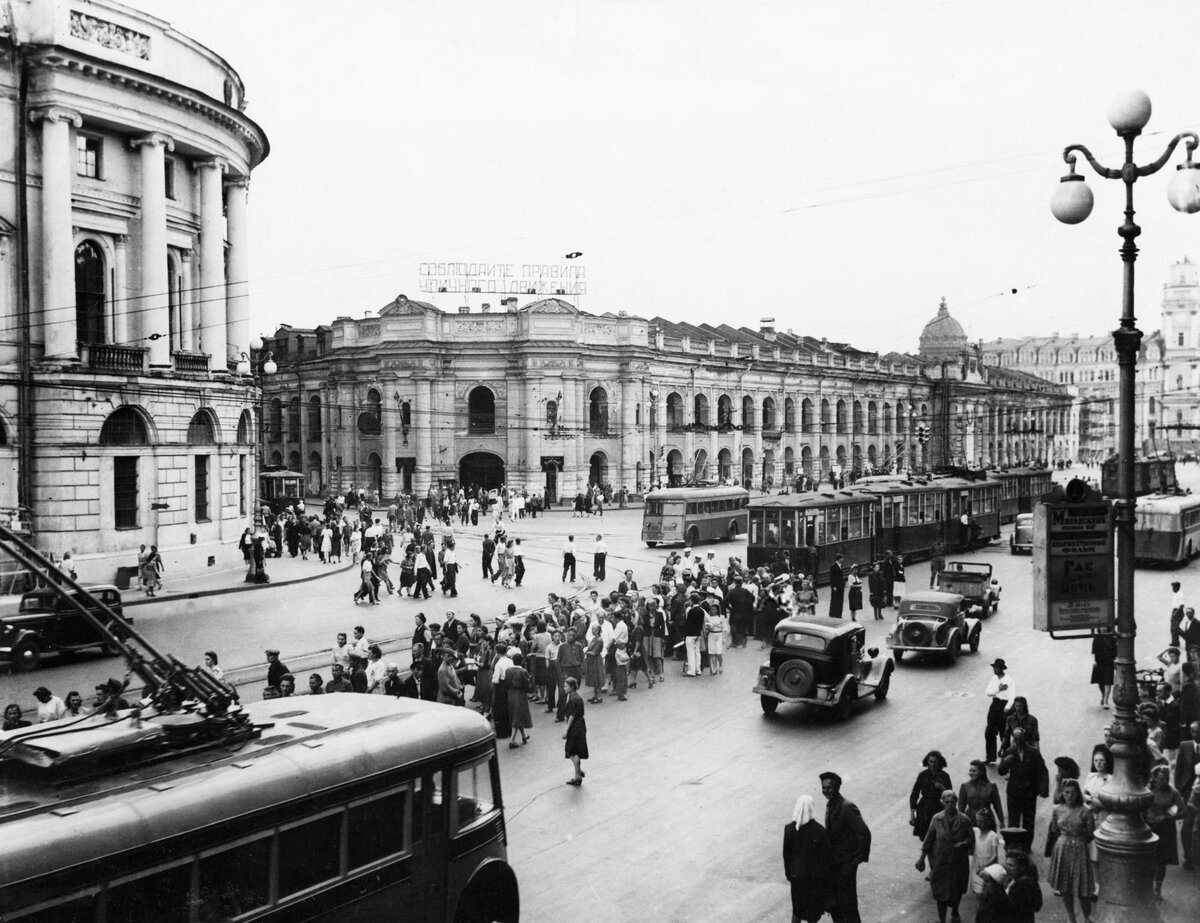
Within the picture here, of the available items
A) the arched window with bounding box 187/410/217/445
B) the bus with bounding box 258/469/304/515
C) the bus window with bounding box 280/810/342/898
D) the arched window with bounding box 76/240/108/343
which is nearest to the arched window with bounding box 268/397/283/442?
the bus with bounding box 258/469/304/515

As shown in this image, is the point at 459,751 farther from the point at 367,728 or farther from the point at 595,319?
the point at 595,319

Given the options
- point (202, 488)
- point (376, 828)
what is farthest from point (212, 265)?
point (376, 828)

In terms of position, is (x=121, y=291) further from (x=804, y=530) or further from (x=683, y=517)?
(x=804, y=530)

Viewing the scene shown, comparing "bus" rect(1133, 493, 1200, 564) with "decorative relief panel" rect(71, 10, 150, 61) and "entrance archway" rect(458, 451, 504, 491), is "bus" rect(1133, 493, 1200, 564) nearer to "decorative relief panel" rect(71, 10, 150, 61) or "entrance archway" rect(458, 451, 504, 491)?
"decorative relief panel" rect(71, 10, 150, 61)

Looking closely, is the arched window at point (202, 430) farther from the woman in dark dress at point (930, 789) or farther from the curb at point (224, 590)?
the woman in dark dress at point (930, 789)

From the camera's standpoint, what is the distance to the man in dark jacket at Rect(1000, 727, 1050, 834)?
36.7 ft

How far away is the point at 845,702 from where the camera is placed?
628 inches

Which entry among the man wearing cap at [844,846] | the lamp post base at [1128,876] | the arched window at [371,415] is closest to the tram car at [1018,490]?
the arched window at [371,415]

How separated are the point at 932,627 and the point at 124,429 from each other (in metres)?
22.5

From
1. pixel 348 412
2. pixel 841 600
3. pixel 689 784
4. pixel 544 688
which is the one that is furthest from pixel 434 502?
pixel 689 784

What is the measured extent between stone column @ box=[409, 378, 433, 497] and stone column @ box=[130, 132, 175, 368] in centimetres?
2999

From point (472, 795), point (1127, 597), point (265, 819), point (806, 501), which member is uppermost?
point (1127, 597)

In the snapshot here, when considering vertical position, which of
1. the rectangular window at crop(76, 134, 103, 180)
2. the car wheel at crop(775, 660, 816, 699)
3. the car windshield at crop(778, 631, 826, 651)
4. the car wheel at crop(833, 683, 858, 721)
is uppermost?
the rectangular window at crop(76, 134, 103, 180)

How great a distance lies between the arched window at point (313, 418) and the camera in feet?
230
